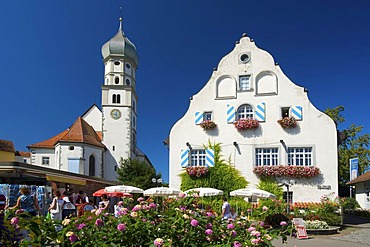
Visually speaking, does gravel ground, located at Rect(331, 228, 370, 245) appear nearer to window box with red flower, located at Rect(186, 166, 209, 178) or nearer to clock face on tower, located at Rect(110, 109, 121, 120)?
window box with red flower, located at Rect(186, 166, 209, 178)

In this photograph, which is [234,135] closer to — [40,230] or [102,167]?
[40,230]

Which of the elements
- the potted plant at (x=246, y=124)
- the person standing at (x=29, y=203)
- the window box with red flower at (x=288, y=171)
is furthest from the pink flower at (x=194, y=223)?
the potted plant at (x=246, y=124)

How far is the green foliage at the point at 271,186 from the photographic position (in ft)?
68.7

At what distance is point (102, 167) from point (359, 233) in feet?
113

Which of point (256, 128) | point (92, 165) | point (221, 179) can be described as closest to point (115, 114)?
point (92, 165)

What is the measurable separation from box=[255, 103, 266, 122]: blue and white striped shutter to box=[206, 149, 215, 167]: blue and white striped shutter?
3507mm

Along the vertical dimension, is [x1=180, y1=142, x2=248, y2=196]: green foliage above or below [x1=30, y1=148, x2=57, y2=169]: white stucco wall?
below

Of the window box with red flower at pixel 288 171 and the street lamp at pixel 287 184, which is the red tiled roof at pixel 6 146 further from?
the street lamp at pixel 287 184

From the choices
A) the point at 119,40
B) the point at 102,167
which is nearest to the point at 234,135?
the point at 102,167

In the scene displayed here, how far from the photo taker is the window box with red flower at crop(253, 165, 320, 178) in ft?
67.8

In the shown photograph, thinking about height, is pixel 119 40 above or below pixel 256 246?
above

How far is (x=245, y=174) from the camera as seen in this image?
864 inches

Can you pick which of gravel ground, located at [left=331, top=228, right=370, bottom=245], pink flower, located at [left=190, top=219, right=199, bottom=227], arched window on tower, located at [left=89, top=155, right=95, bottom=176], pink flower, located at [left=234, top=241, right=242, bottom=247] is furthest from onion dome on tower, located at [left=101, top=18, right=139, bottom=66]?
pink flower, located at [left=234, top=241, right=242, bottom=247]

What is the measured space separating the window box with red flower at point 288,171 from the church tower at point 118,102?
90.2 feet
